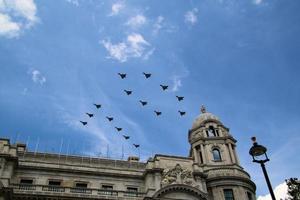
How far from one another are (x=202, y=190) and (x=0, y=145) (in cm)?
2191

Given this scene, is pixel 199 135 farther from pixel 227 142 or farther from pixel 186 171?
pixel 186 171

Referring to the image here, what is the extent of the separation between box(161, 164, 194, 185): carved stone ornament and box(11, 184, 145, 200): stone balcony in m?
3.16

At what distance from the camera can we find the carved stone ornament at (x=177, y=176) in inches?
1467

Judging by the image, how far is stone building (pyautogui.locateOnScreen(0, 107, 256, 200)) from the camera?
110 feet

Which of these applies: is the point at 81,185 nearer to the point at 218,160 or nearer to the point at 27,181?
the point at 27,181

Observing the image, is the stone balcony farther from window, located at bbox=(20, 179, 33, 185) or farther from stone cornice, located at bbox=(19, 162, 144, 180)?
stone cornice, located at bbox=(19, 162, 144, 180)

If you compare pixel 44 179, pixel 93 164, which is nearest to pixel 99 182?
pixel 93 164

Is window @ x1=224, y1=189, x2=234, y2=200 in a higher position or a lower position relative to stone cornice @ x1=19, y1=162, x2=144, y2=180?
lower

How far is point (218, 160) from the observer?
142ft

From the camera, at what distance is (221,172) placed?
40.8 meters

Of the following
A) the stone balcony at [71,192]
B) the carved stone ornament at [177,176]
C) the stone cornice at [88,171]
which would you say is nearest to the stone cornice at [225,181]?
the carved stone ornament at [177,176]

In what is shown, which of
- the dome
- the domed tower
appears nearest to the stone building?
the domed tower

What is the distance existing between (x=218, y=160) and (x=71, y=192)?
1895cm

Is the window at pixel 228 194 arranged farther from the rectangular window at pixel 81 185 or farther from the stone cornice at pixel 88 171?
the rectangular window at pixel 81 185
